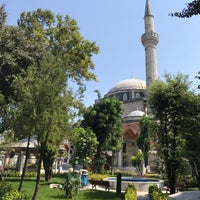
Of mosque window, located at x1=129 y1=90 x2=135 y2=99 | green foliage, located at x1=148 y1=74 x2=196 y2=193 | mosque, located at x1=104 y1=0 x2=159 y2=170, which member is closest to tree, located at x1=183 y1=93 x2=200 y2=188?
green foliage, located at x1=148 y1=74 x2=196 y2=193

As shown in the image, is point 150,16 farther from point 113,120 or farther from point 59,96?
point 59,96

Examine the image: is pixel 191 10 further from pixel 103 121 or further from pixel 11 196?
pixel 103 121

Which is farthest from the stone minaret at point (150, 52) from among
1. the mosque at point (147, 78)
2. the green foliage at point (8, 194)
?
the green foliage at point (8, 194)

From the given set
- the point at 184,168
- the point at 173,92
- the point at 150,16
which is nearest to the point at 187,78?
the point at 173,92

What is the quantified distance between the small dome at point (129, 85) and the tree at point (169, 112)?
4480cm

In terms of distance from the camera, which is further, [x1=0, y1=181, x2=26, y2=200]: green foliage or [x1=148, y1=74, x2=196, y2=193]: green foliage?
[x1=148, y1=74, x2=196, y2=193]: green foliage

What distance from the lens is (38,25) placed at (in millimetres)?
19125

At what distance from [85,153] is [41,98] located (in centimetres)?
1738

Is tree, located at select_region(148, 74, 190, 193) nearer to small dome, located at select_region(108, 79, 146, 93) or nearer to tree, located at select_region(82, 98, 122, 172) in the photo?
tree, located at select_region(82, 98, 122, 172)

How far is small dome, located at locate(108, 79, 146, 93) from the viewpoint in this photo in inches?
2355

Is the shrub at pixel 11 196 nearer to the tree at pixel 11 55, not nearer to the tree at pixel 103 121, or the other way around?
the tree at pixel 11 55

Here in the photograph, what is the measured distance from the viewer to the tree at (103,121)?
27.7m

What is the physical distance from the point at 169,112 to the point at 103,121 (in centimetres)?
1363

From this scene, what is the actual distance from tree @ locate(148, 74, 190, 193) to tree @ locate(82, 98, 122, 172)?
513 inches
